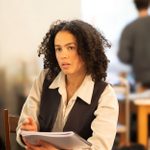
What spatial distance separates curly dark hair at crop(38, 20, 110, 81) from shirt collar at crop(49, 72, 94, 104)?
2 cm

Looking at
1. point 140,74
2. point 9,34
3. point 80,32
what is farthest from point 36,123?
point 140,74

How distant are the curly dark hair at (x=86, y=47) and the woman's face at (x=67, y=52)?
0.05 feet

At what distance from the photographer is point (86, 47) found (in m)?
1.42

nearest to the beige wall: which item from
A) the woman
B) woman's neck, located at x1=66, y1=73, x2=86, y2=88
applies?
the woman

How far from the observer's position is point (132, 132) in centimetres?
353

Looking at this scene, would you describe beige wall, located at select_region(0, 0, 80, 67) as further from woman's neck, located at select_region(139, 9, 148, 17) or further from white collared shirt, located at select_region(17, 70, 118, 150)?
woman's neck, located at select_region(139, 9, 148, 17)

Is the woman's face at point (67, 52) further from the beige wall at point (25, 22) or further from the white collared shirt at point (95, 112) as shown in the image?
the beige wall at point (25, 22)

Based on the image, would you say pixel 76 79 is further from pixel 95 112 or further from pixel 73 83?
pixel 95 112

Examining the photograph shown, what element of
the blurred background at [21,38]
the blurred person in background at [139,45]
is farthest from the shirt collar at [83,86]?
the blurred person in background at [139,45]

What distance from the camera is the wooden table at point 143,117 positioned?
10.1ft

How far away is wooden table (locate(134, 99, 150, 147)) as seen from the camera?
3076 millimetres

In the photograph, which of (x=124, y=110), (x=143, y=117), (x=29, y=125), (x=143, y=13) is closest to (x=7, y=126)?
(x=29, y=125)

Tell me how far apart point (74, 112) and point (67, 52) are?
A: 0.73 feet

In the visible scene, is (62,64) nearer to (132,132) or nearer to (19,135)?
(19,135)
